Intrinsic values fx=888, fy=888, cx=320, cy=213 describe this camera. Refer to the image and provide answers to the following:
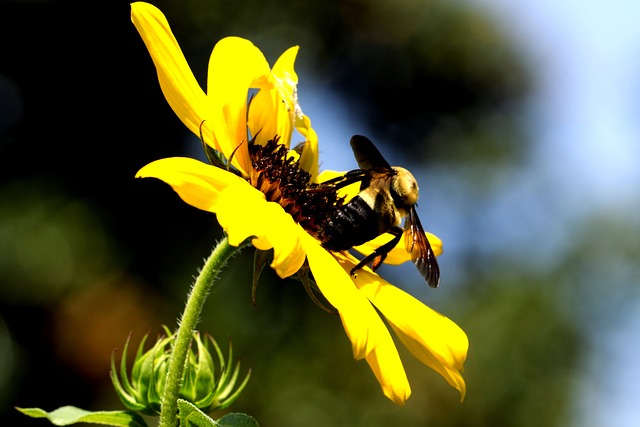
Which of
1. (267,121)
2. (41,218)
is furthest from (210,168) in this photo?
(41,218)

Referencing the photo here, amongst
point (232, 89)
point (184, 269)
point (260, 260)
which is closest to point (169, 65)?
point (232, 89)

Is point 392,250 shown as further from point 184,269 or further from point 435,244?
point 184,269

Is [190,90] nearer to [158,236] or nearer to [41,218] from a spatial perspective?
[41,218]

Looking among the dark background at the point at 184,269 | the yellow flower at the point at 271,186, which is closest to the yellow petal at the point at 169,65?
the yellow flower at the point at 271,186

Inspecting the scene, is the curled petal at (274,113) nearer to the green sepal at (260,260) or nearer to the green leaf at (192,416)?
the green sepal at (260,260)

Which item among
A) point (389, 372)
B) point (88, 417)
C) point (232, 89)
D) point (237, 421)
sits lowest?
point (88, 417)

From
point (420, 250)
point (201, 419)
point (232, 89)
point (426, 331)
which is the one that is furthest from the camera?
point (420, 250)
